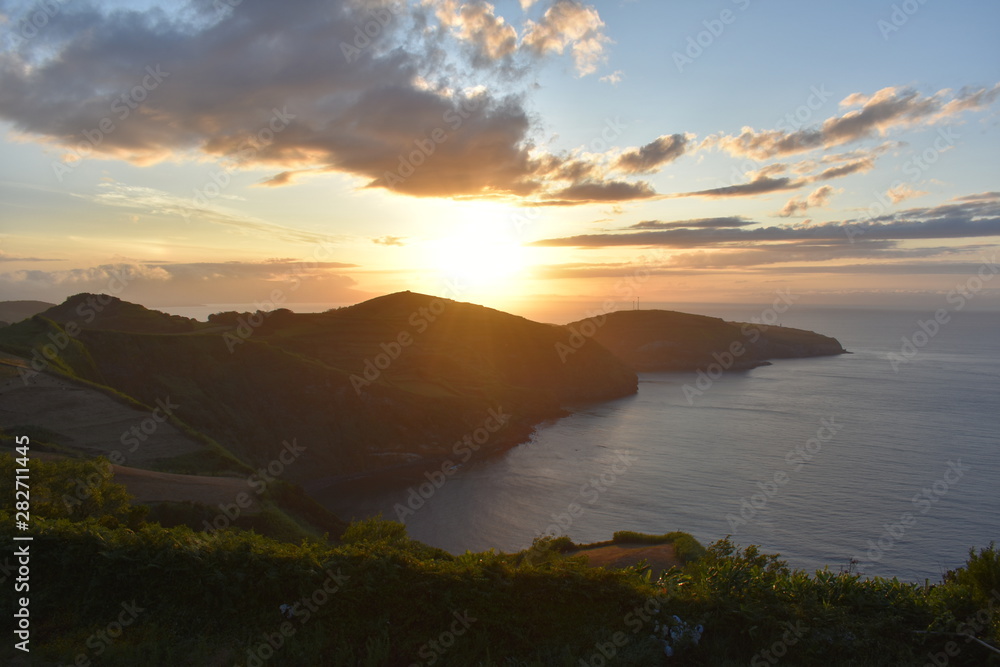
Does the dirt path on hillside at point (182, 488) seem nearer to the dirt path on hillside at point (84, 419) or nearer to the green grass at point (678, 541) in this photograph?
the dirt path on hillside at point (84, 419)

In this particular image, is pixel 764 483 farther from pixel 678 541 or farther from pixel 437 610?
pixel 437 610

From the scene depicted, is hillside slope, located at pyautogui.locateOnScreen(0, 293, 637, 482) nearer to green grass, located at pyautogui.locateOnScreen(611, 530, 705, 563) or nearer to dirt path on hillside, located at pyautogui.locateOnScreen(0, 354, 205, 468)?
dirt path on hillside, located at pyautogui.locateOnScreen(0, 354, 205, 468)

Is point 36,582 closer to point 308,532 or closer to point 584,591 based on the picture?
point 584,591

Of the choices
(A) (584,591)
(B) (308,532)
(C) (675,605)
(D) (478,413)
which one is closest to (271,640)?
(A) (584,591)

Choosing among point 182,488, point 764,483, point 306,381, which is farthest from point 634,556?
point 306,381

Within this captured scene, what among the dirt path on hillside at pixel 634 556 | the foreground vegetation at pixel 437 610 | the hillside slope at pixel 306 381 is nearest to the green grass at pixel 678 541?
the dirt path on hillside at pixel 634 556

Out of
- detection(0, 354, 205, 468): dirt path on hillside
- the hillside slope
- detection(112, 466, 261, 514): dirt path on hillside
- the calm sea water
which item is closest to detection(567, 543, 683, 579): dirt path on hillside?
the calm sea water
